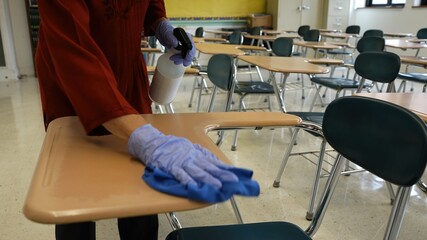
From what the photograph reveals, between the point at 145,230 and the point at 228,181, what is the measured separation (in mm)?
726

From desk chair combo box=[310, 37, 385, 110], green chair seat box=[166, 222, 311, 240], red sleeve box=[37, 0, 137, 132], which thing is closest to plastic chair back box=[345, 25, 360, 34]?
desk chair combo box=[310, 37, 385, 110]

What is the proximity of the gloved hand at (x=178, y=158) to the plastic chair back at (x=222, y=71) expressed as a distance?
1.74m

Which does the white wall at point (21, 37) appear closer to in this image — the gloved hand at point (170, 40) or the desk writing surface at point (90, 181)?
the gloved hand at point (170, 40)

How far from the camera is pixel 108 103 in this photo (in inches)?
31.0

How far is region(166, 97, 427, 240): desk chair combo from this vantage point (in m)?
1.00

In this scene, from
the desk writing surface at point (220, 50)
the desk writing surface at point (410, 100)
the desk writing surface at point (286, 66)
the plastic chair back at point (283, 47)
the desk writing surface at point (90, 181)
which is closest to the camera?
the desk writing surface at point (90, 181)

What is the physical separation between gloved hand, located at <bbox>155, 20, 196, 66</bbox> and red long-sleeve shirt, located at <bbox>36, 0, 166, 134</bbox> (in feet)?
0.47

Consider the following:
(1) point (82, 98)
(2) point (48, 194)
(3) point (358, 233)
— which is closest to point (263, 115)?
(1) point (82, 98)

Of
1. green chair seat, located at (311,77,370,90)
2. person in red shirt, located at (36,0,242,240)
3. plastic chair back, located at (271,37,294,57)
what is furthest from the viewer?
plastic chair back, located at (271,37,294,57)

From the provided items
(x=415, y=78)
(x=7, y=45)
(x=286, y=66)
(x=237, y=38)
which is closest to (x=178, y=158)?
(x=286, y=66)

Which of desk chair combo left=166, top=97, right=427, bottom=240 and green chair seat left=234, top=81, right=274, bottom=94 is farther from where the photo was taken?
green chair seat left=234, top=81, right=274, bottom=94

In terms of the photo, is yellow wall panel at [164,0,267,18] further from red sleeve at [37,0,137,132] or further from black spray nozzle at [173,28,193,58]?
red sleeve at [37,0,137,132]

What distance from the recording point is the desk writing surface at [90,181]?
2.01ft

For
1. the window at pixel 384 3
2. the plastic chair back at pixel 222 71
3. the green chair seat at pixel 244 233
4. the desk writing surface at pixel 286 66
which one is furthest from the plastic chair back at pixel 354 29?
the green chair seat at pixel 244 233
